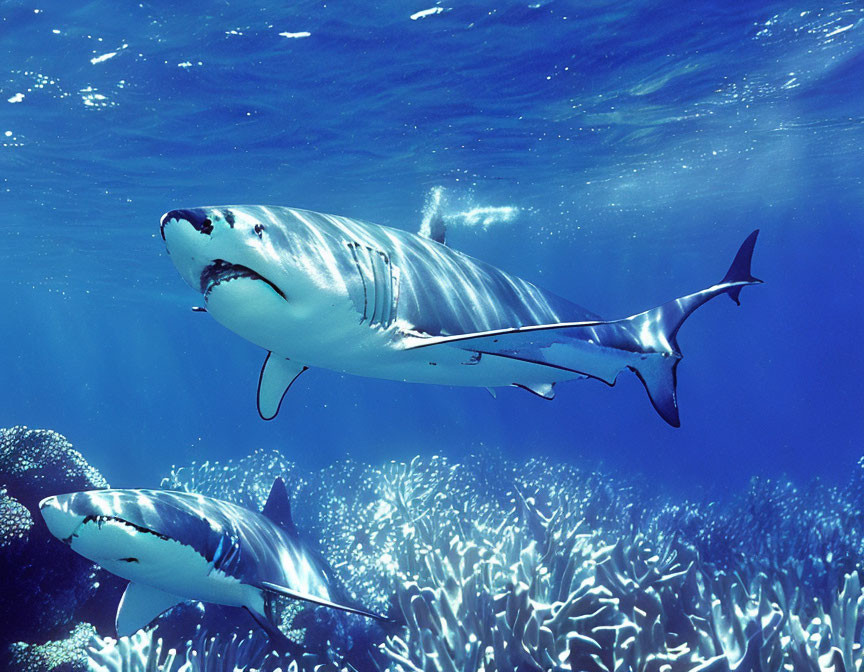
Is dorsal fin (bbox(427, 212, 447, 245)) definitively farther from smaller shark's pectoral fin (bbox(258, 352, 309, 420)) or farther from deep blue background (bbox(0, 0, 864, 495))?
deep blue background (bbox(0, 0, 864, 495))

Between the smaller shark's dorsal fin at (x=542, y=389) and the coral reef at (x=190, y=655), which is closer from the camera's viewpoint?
the coral reef at (x=190, y=655)

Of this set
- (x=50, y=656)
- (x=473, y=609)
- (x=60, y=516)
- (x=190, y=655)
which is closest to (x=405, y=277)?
(x=60, y=516)

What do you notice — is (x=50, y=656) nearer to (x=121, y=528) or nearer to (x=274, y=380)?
(x=121, y=528)

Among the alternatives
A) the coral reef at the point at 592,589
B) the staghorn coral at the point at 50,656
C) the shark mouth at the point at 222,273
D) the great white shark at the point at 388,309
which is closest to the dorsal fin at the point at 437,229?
the great white shark at the point at 388,309

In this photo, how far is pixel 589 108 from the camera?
1656 cm

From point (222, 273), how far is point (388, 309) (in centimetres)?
115

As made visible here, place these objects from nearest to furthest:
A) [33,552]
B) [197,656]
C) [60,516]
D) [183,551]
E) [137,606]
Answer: [60,516], [183,551], [137,606], [197,656], [33,552]

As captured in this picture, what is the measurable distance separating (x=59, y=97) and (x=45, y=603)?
13.1m

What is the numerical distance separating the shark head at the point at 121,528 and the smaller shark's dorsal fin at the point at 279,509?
1966 millimetres

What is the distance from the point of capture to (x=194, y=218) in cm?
249

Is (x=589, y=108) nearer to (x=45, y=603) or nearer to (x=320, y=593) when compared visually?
(x=320, y=593)

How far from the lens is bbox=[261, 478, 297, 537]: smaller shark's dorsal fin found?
6.13 m

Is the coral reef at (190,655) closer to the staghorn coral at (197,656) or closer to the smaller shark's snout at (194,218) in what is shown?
the staghorn coral at (197,656)

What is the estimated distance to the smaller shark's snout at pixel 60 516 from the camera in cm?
346
